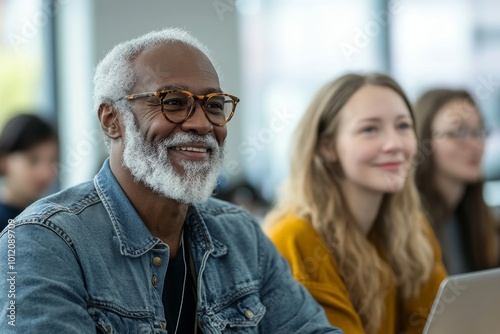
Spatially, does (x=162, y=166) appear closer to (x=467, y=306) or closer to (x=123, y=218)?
(x=123, y=218)

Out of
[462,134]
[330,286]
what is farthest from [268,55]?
[330,286]

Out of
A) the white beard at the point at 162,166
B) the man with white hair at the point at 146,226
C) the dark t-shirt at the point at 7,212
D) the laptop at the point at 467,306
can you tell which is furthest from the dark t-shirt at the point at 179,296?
the dark t-shirt at the point at 7,212

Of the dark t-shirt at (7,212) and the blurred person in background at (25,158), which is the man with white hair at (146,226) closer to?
the dark t-shirt at (7,212)

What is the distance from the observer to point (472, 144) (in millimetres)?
2818

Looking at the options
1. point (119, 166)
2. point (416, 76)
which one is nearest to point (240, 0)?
point (416, 76)

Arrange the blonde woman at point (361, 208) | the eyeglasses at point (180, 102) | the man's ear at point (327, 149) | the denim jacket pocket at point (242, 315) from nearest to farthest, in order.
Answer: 1. the eyeglasses at point (180, 102)
2. the denim jacket pocket at point (242, 315)
3. the blonde woman at point (361, 208)
4. the man's ear at point (327, 149)

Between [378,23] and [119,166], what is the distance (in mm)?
4423

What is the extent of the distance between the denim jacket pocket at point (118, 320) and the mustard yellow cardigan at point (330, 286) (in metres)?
0.67

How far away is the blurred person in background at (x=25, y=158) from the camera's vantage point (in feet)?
9.43

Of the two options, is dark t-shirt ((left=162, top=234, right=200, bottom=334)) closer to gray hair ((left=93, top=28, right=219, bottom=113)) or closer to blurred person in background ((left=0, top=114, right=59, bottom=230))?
gray hair ((left=93, top=28, right=219, bottom=113))

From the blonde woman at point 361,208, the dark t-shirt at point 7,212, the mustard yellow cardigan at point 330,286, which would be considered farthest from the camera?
the dark t-shirt at point 7,212

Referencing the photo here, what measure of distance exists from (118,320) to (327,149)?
1.08 metres

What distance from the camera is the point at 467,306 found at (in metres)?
1.50

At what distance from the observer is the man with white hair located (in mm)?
1254
